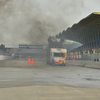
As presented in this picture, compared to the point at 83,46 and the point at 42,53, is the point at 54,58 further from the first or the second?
the point at 42,53

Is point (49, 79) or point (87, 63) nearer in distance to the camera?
point (49, 79)

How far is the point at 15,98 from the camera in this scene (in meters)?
5.87

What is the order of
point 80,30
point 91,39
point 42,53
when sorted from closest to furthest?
A: 1. point 91,39
2. point 80,30
3. point 42,53

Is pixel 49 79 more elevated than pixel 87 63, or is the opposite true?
pixel 87 63

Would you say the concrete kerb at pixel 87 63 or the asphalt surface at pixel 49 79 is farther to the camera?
the concrete kerb at pixel 87 63

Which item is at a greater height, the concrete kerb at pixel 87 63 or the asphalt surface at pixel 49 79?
the concrete kerb at pixel 87 63

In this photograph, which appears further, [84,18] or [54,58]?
[84,18]

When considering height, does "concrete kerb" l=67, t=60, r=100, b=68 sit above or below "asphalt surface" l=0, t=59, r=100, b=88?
above

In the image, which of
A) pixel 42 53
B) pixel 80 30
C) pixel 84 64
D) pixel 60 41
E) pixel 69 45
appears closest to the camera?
pixel 84 64

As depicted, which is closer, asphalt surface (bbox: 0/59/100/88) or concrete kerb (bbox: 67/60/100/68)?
asphalt surface (bbox: 0/59/100/88)

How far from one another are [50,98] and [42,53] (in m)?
128

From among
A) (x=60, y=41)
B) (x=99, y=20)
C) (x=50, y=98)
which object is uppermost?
(x=99, y=20)

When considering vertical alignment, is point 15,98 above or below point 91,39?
below

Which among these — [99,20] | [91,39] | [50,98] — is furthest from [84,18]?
[50,98]
